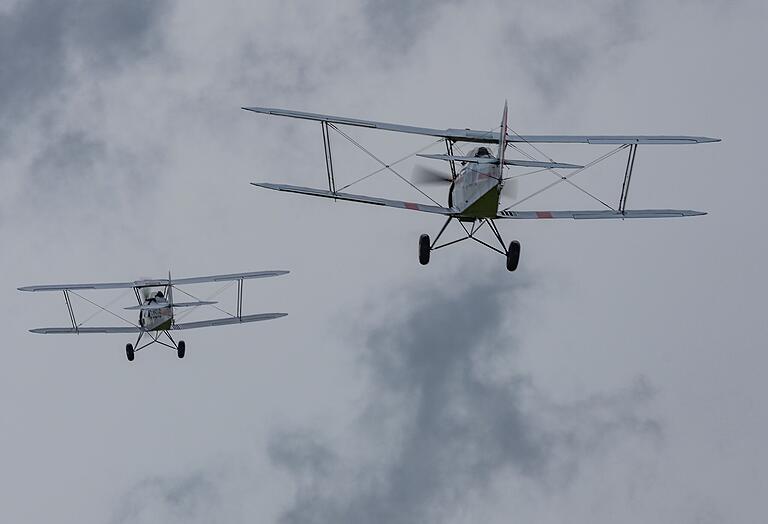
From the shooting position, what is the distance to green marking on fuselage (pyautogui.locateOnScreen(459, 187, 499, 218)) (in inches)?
1980

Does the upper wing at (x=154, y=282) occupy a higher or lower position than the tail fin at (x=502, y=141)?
lower

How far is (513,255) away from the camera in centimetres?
5050

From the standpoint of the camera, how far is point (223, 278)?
7788 cm

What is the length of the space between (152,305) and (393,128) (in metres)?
24.7

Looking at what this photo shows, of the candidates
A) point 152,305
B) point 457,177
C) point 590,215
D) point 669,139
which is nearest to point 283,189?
point 457,177

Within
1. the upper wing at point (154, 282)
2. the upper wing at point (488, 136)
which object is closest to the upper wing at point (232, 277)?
the upper wing at point (154, 282)

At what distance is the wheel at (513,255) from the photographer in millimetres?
50344

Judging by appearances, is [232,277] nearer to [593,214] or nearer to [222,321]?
[222,321]

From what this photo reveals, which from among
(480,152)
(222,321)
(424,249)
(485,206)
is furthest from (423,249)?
(222,321)

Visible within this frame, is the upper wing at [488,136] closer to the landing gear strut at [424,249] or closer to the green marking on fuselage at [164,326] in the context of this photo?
the landing gear strut at [424,249]

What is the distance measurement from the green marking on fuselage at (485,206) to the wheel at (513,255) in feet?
4.05

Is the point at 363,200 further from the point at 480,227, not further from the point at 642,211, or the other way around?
the point at 642,211

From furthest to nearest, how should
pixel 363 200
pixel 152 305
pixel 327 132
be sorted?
1. pixel 152 305
2. pixel 327 132
3. pixel 363 200

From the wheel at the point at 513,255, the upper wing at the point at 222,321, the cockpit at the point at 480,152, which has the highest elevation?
the cockpit at the point at 480,152
